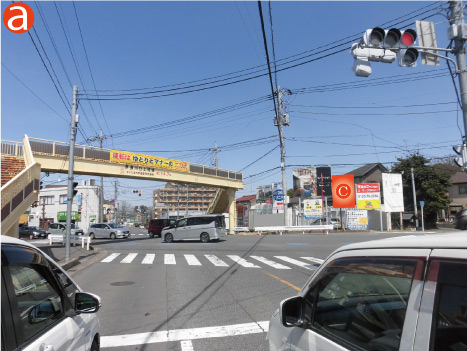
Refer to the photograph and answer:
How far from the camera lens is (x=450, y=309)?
59.0 inches

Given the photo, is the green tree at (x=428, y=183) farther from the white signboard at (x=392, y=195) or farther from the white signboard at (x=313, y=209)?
the white signboard at (x=313, y=209)

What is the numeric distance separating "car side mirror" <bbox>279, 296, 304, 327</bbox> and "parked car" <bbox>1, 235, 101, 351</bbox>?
1.51 metres

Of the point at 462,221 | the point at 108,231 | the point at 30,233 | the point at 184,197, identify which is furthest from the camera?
the point at 184,197

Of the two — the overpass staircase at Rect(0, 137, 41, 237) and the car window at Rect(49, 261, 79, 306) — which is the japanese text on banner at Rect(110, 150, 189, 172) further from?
the car window at Rect(49, 261, 79, 306)

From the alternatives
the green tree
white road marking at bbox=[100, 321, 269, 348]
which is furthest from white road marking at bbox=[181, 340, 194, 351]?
the green tree

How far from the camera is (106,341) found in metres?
5.01

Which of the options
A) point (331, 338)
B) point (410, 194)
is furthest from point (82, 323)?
point (410, 194)

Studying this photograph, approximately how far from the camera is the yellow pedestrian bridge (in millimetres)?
14734

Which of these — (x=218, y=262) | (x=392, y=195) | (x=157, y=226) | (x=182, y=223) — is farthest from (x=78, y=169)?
(x=392, y=195)

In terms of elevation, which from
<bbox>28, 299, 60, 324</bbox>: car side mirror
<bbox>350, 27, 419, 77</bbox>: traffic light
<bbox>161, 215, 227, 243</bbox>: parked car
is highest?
<bbox>350, 27, 419, 77</bbox>: traffic light

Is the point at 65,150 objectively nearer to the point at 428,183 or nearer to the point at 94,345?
the point at 94,345

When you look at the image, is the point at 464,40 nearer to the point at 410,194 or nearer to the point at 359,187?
the point at 359,187

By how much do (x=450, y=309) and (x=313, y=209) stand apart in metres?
36.2

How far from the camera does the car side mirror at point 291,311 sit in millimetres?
2361
